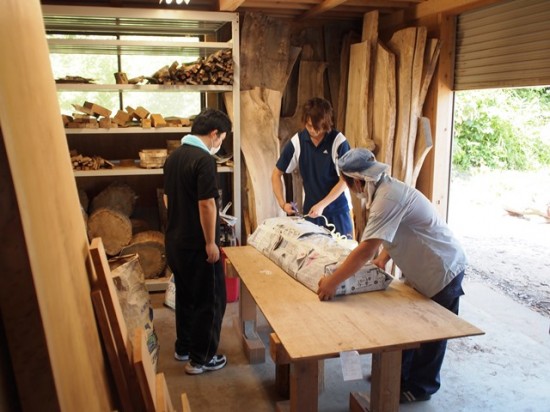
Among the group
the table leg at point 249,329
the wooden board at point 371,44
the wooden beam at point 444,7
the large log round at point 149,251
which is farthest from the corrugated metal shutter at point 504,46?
the large log round at point 149,251

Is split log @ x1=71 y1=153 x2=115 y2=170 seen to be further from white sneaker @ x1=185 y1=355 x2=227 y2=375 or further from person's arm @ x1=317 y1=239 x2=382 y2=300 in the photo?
person's arm @ x1=317 y1=239 x2=382 y2=300

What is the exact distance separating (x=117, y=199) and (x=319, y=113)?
2.34 metres

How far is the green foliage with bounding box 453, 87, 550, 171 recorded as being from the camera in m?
10.4

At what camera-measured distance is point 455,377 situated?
355 cm

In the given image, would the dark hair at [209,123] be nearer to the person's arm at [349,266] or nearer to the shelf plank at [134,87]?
the person's arm at [349,266]

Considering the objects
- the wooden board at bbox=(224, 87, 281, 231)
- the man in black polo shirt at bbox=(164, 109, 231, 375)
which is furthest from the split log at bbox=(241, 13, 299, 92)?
the man in black polo shirt at bbox=(164, 109, 231, 375)

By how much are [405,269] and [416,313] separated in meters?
0.42

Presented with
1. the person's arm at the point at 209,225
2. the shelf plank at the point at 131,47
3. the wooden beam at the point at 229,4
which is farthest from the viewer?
the shelf plank at the point at 131,47

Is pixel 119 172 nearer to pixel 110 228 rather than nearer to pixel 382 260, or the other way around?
pixel 110 228

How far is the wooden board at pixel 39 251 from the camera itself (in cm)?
109

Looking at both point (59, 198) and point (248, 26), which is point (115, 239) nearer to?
point (248, 26)

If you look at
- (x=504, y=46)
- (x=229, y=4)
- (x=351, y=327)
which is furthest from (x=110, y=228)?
(x=504, y=46)

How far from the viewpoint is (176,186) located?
3.41 m

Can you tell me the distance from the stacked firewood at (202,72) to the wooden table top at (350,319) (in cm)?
243
